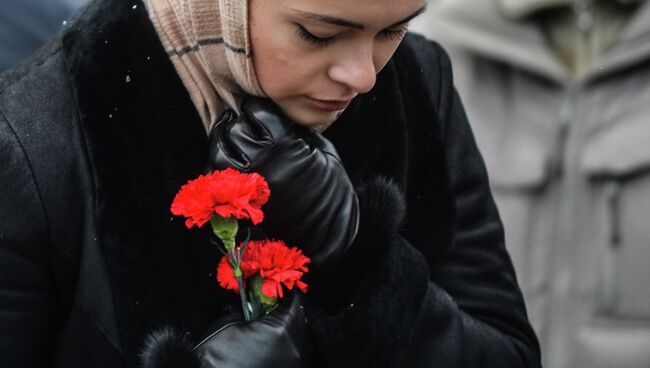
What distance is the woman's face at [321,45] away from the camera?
1728mm

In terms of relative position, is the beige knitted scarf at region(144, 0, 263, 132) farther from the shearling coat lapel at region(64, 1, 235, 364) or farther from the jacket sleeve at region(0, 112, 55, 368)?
the jacket sleeve at region(0, 112, 55, 368)

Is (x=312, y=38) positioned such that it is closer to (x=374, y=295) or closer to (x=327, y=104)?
(x=327, y=104)

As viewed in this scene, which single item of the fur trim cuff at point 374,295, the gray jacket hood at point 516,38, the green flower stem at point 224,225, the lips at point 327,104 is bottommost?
the gray jacket hood at point 516,38

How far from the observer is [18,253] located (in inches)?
70.4

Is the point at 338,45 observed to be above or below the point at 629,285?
above

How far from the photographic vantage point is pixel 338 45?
1785 millimetres

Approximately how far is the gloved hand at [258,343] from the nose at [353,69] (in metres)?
0.33

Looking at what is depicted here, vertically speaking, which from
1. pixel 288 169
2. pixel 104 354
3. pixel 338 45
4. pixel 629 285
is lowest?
pixel 629 285

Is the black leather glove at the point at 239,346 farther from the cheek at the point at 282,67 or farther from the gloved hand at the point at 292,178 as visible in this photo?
the cheek at the point at 282,67

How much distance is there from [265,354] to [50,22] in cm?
139

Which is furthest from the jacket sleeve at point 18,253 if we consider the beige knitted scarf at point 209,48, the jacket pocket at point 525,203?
the jacket pocket at point 525,203

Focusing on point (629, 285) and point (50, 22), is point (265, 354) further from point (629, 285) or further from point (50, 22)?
→ point (629, 285)

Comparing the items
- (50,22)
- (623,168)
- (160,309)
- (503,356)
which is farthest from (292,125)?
(623,168)

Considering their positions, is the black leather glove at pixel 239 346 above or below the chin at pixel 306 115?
below
